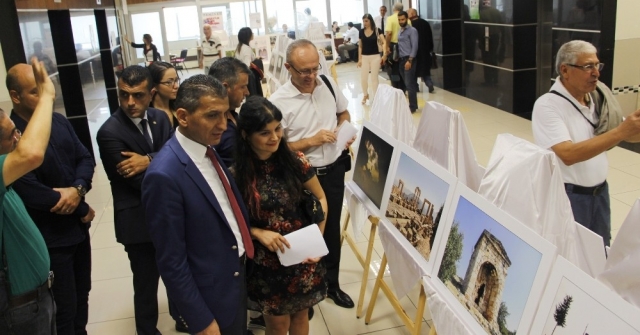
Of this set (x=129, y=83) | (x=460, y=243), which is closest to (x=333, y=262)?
(x=460, y=243)

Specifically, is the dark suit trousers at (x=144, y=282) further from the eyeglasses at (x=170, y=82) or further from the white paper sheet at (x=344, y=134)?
the white paper sheet at (x=344, y=134)

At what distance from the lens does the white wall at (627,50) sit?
6312mm

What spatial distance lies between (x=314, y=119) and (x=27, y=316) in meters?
1.83

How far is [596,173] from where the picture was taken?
9.15 feet

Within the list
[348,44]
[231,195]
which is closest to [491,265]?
[231,195]

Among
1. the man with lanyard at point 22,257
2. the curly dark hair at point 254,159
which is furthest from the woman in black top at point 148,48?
the man with lanyard at point 22,257

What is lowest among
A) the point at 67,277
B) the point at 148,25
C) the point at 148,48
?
the point at 67,277

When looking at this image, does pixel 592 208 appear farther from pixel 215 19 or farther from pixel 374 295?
pixel 215 19

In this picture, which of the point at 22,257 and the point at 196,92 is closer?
the point at 196,92

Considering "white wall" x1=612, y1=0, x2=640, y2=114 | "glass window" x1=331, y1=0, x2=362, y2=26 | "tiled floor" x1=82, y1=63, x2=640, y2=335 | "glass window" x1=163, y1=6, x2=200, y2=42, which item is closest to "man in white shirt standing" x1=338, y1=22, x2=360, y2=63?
"glass window" x1=331, y1=0, x2=362, y2=26

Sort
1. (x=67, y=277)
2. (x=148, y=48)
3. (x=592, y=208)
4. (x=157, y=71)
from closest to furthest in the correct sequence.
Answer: (x=67, y=277) < (x=592, y=208) < (x=157, y=71) < (x=148, y=48)

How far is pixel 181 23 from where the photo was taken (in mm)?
20016

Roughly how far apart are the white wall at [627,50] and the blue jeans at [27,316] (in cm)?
642

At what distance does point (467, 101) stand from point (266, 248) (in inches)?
323
